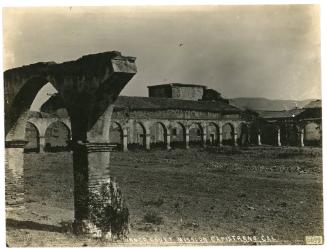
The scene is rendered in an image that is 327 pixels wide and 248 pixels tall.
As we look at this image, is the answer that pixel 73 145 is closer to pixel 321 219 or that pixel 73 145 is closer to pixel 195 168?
pixel 321 219

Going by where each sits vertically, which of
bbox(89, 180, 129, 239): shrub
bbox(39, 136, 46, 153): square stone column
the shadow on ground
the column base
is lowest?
the shadow on ground

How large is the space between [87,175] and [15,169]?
276 cm

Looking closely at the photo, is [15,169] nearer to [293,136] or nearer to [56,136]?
[56,136]

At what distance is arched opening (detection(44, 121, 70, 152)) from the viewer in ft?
94.1

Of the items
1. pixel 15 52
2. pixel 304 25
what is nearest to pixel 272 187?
pixel 304 25

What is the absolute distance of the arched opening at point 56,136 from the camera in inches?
1129

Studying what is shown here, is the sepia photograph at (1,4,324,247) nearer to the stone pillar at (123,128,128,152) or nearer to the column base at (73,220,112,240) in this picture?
the column base at (73,220,112,240)

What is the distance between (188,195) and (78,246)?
4.64 meters

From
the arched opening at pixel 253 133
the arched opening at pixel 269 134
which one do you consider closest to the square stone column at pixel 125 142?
the arched opening at pixel 253 133

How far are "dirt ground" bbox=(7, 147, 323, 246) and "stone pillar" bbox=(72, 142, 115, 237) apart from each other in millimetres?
325

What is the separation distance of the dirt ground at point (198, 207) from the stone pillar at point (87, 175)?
1.07ft

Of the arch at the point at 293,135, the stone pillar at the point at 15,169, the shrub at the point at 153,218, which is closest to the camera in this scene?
the shrub at the point at 153,218

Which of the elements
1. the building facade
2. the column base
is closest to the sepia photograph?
the column base

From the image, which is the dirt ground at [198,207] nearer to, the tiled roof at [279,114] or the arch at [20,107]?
the arch at [20,107]
